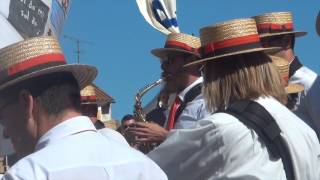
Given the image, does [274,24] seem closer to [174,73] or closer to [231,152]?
[174,73]

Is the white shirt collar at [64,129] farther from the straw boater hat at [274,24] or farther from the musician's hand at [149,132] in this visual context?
the straw boater hat at [274,24]

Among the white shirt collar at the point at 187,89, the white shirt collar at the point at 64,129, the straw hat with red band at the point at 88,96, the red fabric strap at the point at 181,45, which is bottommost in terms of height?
the straw hat with red band at the point at 88,96

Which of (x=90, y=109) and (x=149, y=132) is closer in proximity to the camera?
(x=149, y=132)

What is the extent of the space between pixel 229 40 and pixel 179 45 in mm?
2571

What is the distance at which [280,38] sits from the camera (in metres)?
6.28

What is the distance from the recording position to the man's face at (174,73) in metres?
6.75

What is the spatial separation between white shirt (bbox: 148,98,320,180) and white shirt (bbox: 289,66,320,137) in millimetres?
1471

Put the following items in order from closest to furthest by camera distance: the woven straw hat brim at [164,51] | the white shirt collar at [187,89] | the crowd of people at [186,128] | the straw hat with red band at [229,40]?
the crowd of people at [186,128], the straw hat with red band at [229,40], the white shirt collar at [187,89], the woven straw hat brim at [164,51]

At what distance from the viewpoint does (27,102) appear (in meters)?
3.39

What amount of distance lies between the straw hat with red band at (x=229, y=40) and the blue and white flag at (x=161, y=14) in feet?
10.6

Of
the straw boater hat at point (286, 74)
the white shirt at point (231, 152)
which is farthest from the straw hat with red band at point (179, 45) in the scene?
the white shirt at point (231, 152)

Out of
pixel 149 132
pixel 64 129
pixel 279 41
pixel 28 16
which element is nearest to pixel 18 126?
pixel 64 129

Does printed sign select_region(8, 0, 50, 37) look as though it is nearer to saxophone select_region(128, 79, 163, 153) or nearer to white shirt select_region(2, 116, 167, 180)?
white shirt select_region(2, 116, 167, 180)

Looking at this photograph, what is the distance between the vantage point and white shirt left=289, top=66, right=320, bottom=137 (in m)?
5.58
